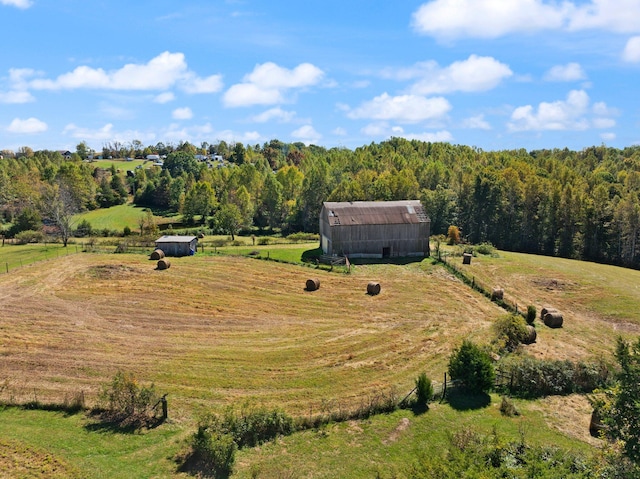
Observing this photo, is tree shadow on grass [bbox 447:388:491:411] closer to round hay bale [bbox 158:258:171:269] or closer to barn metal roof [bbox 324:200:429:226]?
barn metal roof [bbox 324:200:429:226]

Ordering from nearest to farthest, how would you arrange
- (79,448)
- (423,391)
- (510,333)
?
(79,448) < (423,391) < (510,333)

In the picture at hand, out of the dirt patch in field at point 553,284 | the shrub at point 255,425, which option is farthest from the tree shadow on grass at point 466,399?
the dirt patch in field at point 553,284

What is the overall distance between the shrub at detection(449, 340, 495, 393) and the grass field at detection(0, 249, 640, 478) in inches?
52.6

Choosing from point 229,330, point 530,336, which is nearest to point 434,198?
point 530,336

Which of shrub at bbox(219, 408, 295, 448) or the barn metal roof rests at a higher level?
the barn metal roof

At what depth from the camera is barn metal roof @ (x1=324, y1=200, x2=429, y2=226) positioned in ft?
172

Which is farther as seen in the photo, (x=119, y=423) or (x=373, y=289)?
(x=373, y=289)

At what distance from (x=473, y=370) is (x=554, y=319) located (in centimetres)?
1310

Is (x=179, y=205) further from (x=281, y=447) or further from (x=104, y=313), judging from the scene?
(x=281, y=447)

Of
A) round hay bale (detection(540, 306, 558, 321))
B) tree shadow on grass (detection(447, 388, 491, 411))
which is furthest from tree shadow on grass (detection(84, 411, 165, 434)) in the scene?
round hay bale (detection(540, 306, 558, 321))

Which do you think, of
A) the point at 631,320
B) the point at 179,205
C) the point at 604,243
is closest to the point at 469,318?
the point at 631,320

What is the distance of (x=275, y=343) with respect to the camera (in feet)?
97.6

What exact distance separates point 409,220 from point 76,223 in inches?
2569

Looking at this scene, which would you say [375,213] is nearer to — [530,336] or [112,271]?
[530,336]
